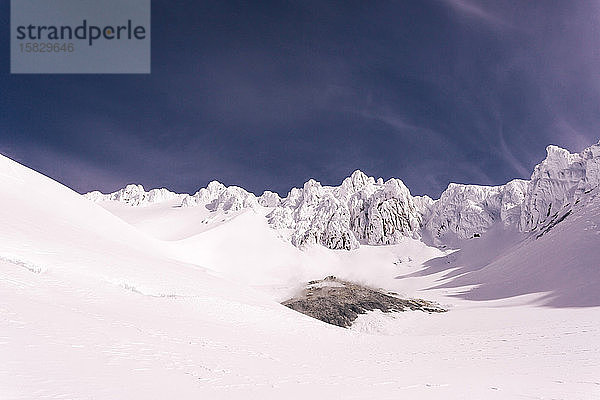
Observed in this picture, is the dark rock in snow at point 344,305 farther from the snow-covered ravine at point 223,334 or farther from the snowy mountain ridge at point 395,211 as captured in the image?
the snowy mountain ridge at point 395,211

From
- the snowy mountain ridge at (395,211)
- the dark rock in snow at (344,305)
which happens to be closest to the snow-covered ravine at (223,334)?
the dark rock in snow at (344,305)

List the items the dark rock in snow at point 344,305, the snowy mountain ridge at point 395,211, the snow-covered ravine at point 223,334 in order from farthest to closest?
the snowy mountain ridge at point 395,211 < the dark rock in snow at point 344,305 < the snow-covered ravine at point 223,334

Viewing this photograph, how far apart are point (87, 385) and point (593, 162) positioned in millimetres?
114674

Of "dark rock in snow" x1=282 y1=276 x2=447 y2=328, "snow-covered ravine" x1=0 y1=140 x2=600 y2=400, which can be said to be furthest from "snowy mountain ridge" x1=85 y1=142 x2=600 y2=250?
"dark rock in snow" x1=282 y1=276 x2=447 y2=328

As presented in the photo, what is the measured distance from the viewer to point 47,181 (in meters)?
42.9

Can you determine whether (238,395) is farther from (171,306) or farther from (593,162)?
(593,162)

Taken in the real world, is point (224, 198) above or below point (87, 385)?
above

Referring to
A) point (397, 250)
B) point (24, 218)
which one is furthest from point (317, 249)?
point (24, 218)

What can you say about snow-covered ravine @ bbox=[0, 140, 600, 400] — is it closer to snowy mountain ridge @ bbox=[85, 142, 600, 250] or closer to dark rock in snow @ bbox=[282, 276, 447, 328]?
dark rock in snow @ bbox=[282, 276, 447, 328]

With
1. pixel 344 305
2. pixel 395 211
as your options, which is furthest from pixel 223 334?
pixel 395 211

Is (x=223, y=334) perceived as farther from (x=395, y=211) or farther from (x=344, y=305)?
(x=395, y=211)

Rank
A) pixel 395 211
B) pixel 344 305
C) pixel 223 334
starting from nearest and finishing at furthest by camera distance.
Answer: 1. pixel 223 334
2. pixel 344 305
3. pixel 395 211

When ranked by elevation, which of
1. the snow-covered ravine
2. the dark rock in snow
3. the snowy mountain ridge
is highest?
the snowy mountain ridge

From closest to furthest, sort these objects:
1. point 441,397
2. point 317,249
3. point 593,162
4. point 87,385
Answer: point 87,385, point 441,397, point 593,162, point 317,249
